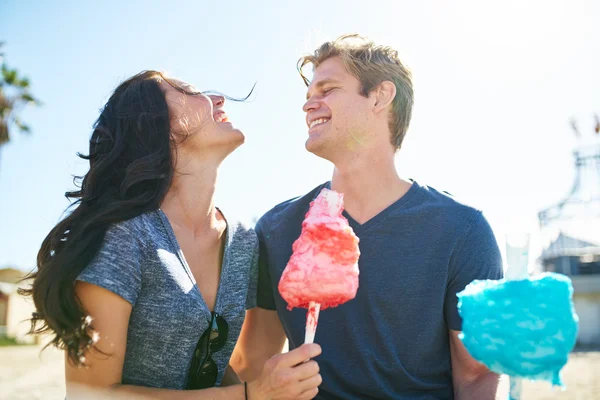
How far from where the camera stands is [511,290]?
222 centimetres

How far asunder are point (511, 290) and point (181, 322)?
1716mm

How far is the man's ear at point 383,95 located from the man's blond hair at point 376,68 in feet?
0.13

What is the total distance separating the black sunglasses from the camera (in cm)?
319

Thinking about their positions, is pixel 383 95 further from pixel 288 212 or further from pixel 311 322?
pixel 311 322

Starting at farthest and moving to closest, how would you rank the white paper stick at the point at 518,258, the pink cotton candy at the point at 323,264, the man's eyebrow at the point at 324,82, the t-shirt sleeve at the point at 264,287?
the man's eyebrow at the point at 324,82
the t-shirt sleeve at the point at 264,287
the pink cotton candy at the point at 323,264
the white paper stick at the point at 518,258

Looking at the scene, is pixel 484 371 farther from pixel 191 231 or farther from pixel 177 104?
pixel 177 104

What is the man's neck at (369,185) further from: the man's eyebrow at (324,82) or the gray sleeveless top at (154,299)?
the gray sleeveless top at (154,299)

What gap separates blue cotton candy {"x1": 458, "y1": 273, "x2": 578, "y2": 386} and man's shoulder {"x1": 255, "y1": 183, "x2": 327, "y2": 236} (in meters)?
1.94

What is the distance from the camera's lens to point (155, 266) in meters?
3.05

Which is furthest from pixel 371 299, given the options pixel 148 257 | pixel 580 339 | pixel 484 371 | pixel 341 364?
pixel 580 339

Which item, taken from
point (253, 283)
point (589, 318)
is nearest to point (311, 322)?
point (253, 283)

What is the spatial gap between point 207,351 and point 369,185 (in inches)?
62.1

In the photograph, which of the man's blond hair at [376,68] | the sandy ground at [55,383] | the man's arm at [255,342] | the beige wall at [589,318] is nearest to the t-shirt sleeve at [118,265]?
the man's arm at [255,342]

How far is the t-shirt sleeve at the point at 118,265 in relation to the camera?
9.20 feet
